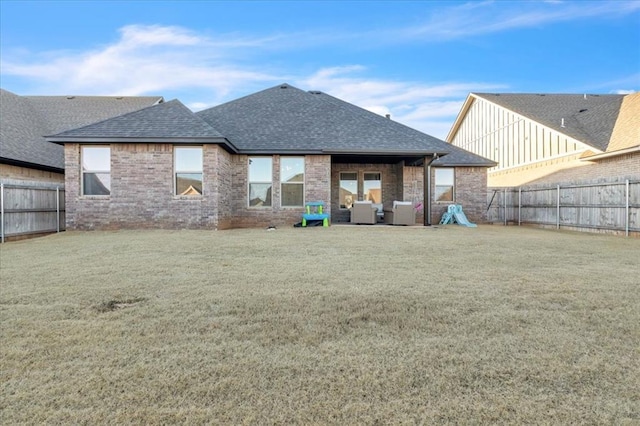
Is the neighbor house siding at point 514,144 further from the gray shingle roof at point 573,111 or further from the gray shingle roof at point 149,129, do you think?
the gray shingle roof at point 149,129

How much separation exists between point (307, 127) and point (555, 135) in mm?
15300

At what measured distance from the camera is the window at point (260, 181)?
13734 millimetres

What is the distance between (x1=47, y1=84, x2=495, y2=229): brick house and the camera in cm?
1132

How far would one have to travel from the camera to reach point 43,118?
1670 centimetres

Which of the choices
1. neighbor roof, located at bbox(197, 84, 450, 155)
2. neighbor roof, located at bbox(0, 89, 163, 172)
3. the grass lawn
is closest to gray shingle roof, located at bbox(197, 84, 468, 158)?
neighbor roof, located at bbox(197, 84, 450, 155)

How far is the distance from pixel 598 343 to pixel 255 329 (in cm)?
255

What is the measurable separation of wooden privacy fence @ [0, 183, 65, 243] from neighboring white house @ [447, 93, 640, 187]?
62.0 ft

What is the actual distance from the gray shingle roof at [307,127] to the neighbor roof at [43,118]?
19.1ft

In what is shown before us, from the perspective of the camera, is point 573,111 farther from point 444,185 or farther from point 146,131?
point 146,131

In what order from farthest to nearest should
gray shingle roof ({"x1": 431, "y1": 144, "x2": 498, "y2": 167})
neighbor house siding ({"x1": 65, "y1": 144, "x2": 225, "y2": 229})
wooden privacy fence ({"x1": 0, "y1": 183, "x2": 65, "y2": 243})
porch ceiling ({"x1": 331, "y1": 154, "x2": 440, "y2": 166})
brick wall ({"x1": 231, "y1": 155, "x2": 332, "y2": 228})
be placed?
gray shingle roof ({"x1": 431, "y1": 144, "x2": 498, "y2": 167}), porch ceiling ({"x1": 331, "y1": 154, "x2": 440, "y2": 166}), brick wall ({"x1": 231, "y1": 155, "x2": 332, "y2": 228}), neighbor house siding ({"x1": 65, "y1": 144, "x2": 225, "y2": 229}), wooden privacy fence ({"x1": 0, "y1": 183, "x2": 65, "y2": 243})

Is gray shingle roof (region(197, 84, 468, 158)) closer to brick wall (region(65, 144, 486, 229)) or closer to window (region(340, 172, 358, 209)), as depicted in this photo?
window (region(340, 172, 358, 209))

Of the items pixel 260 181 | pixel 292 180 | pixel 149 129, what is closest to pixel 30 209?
pixel 149 129

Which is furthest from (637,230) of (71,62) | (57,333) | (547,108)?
(71,62)

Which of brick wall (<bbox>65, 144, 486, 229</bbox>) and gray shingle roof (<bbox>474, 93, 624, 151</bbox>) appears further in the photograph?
gray shingle roof (<bbox>474, 93, 624, 151</bbox>)
